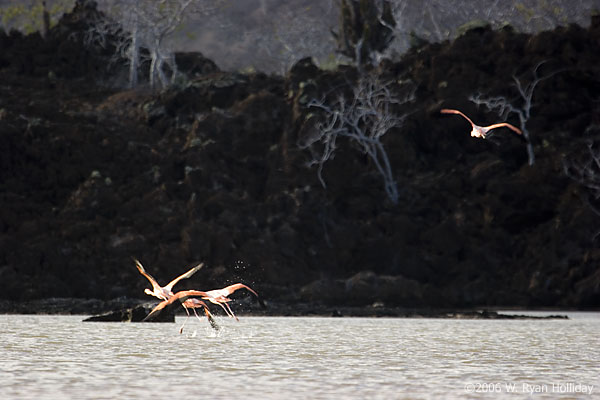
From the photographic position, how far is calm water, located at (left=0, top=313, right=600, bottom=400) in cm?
1812

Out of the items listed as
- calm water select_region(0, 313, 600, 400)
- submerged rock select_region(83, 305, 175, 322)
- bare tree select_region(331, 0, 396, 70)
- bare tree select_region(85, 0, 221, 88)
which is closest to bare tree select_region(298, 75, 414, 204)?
bare tree select_region(331, 0, 396, 70)

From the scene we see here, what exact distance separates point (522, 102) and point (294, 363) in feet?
214

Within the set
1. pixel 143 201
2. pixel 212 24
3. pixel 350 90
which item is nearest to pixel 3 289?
pixel 143 201

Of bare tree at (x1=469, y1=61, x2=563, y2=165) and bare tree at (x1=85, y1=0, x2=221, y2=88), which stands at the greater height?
bare tree at (x1=85, y1=0, x2=221, y2=88)

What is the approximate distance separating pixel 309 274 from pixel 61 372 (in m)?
51.2

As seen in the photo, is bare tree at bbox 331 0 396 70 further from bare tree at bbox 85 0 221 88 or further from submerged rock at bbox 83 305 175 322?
submerged rock at bbox 83 305 175 322

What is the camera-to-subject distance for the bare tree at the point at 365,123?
78.2 meters

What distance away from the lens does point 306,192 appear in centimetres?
7806

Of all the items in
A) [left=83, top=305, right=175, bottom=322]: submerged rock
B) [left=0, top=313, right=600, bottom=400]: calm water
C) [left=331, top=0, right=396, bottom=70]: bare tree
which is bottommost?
[left=0, top=313, right=600, bottom=400]: calm water

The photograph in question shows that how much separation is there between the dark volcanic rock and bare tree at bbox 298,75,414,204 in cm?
105

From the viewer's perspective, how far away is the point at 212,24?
18625 centimetres

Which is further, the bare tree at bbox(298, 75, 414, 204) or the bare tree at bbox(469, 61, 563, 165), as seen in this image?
the bare tree at bbox(469, 61, 563, 165)

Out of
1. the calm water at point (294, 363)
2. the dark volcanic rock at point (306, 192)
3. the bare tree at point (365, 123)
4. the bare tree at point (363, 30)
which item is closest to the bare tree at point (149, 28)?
the dark volcanic rock at point (306, 192)

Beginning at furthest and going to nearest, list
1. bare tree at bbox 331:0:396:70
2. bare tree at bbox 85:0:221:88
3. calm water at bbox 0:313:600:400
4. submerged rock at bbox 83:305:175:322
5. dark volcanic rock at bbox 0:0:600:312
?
1. bare tree at bbox 85:0:221:88
2. bare tree at bbox 331:0:396:70
3. dark volcanic rock at bbox 0:0:600:312
4. submerged rock at bbox 83:305:175:322
5. calm water at bbox 0:313:600:400
